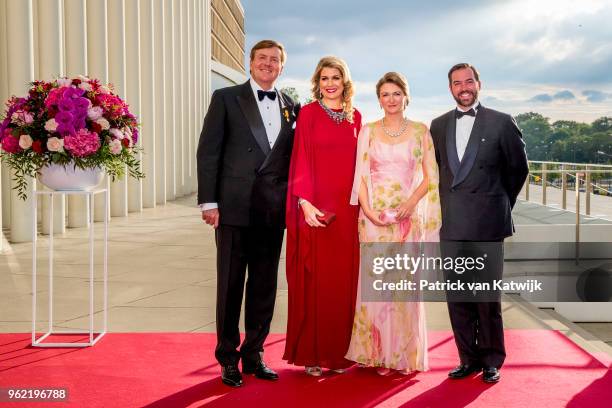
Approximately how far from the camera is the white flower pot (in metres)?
4.67

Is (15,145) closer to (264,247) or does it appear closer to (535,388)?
(264,247)

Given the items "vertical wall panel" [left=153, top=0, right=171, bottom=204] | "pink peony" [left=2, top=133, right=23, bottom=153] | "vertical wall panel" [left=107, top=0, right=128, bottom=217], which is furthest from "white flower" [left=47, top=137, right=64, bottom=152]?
"vertical wall panel" [left=153, top=0, right=171, bottom=204]

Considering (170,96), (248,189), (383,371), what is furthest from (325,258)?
(170,96)

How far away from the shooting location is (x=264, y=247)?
163 inches

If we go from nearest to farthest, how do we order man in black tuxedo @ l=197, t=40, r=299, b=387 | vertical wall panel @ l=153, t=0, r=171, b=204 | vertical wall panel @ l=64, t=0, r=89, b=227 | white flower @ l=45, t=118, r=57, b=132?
man in black tuxedo @ l=197, t=40, r=299, b=387
white flower @ l=45, t=118, r=57, b=132
vertical wall panel @ l=64, t=0, r=89, b=227
vertical wall panel @ l=153, t=0, r=171, b=204

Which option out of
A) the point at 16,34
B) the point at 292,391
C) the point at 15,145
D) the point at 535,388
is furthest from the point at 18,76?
the point at 535,388

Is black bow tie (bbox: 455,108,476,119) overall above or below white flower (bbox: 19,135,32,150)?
above

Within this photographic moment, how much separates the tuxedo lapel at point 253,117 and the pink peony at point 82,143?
3.63 ft

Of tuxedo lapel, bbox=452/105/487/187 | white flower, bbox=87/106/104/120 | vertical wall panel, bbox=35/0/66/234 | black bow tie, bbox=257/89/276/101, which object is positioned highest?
vertical wall panel, bbox=35/0/66/234

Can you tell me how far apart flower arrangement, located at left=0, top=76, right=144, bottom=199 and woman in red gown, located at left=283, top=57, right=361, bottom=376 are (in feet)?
4.42

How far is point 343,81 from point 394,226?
880mm

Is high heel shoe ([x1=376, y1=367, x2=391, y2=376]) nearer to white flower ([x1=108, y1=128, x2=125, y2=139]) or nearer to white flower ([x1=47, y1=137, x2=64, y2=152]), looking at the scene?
white flower ([x1=108, y1=128, x2=125, y2=139])

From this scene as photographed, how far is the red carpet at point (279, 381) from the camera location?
370 cm

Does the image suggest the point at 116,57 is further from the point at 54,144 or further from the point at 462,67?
the point at 462,67
